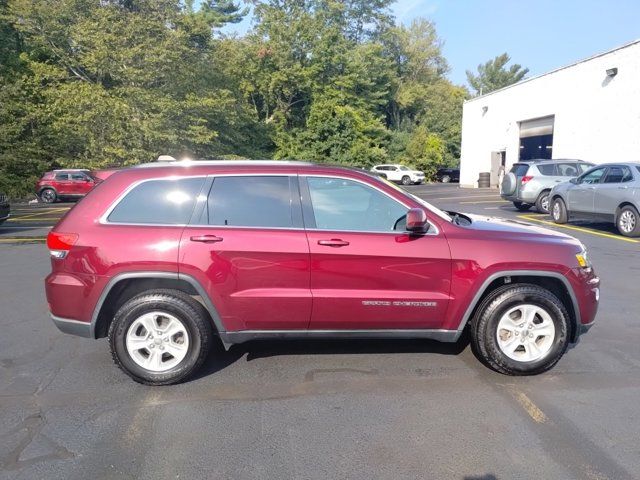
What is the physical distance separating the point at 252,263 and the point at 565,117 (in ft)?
79.7

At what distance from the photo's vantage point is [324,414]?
356cm

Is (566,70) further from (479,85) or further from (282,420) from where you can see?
(479,85)

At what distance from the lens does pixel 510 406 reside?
368cm

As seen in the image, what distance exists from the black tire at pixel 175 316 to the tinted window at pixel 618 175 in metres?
11.3

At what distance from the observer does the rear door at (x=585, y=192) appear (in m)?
12.6

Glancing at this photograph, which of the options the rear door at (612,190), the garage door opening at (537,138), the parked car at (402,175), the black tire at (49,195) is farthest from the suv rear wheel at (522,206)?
the parked car at (402,175)

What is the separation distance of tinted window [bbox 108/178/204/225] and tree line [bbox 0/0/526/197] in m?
24.1

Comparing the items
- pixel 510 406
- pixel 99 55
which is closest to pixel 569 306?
pixel 510 406

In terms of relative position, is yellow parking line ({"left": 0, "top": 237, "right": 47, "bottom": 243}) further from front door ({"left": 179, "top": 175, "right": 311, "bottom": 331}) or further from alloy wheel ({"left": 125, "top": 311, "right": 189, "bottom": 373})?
front door ({"left": 179, "top": 175, "right": 311, "bottom": 331})

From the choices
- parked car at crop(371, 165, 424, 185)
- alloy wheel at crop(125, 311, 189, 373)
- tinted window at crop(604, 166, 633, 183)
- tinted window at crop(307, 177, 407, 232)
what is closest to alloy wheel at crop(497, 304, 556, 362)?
tinted window at crop(307, 177, 407, 232)

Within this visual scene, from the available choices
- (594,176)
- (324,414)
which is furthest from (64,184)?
(324,414)

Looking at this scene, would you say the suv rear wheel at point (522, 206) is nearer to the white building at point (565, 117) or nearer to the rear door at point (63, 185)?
the white building at point (565, 117)

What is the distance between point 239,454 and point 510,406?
1.94m

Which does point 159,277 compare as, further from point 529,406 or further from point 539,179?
point 539,179
